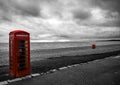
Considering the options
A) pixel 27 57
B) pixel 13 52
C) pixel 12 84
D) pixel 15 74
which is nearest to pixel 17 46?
pixel 13 52

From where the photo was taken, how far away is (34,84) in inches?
180

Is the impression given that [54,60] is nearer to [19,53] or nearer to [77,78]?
[19,53]

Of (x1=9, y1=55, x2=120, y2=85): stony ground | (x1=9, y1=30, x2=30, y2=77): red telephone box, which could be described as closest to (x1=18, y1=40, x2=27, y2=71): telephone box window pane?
(x1=9, y1=30, x2=30, y2=77): red telephone box

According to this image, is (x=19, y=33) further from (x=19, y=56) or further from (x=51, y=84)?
(x=51, y=84)

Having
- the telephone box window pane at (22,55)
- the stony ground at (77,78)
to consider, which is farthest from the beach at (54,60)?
the stony ground at (77,78)

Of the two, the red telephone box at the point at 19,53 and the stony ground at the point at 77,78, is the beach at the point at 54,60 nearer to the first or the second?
the red telephone box at the point at 19,53

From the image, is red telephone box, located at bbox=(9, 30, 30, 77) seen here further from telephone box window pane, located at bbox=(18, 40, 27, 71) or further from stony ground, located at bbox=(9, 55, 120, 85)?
stony ground, located at bbox=(9, 55, 120, 85)

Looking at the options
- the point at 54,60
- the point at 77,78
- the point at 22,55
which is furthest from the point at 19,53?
the point at 54,60

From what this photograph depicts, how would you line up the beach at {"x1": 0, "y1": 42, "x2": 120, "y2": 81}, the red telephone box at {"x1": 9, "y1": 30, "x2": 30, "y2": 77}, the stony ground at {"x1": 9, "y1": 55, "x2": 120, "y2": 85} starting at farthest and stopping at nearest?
the beach at {"x1": 0, "y1": 42, "x2": 120, "y2": 81}, the red telephone box at {"x1": 9, "y1": 30, "x2": 30, "y2": 77}, the stony ground at {"x1": 9, "y1": 55, "x2": 120, "y2": 85}

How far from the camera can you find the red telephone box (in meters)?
5.52

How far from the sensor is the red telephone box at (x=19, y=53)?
552 centimetres

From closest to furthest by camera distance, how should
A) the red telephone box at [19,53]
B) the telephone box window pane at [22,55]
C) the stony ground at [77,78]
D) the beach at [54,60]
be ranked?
the stony ground at [77,78] < the red telephone box at [19,53] < the telephone box window pane at [22,55] < the beach at [54,60]

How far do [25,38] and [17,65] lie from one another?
119 cm

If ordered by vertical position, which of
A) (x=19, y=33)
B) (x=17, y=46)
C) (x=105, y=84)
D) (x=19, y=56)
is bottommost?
(x=105, y=84)
